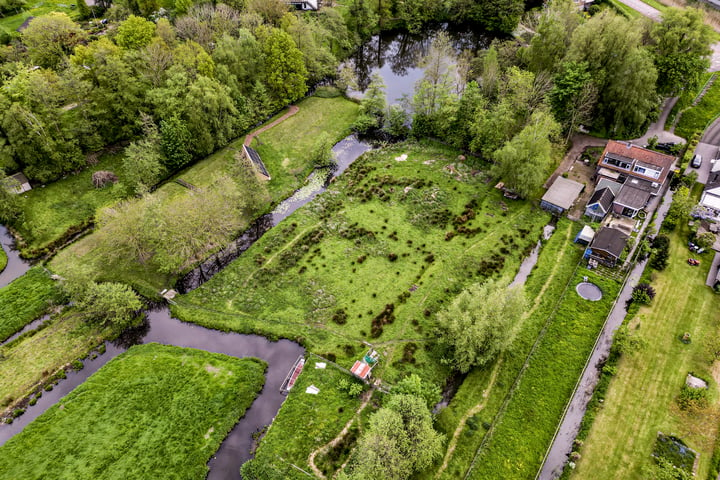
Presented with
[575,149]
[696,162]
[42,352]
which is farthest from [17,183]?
[696,162]

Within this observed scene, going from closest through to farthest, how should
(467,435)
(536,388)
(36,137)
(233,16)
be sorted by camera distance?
(467,435) → (536,388) → (36,137) → (233,16)

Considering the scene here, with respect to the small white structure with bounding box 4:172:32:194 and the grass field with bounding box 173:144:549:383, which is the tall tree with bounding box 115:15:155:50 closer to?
the small white structure with bounding box 4:172:32:194

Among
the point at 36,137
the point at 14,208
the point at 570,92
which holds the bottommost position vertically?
the point at 14,208

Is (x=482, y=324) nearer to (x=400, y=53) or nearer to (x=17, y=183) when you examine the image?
(x=17, y=183)

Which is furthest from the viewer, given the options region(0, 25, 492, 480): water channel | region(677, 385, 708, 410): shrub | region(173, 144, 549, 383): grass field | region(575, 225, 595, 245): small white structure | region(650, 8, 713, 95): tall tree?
region(650, 8, 713, 95): tall tree

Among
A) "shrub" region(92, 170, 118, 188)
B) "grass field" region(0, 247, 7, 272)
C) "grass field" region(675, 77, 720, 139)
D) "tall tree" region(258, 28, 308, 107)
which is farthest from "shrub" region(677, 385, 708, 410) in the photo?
"grass field" region(0, 247, 7, 272)

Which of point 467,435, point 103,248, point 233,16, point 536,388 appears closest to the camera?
point 467,435

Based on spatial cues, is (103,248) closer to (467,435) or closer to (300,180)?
(300,180)

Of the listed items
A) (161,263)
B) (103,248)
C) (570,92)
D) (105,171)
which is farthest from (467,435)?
(105,171)
